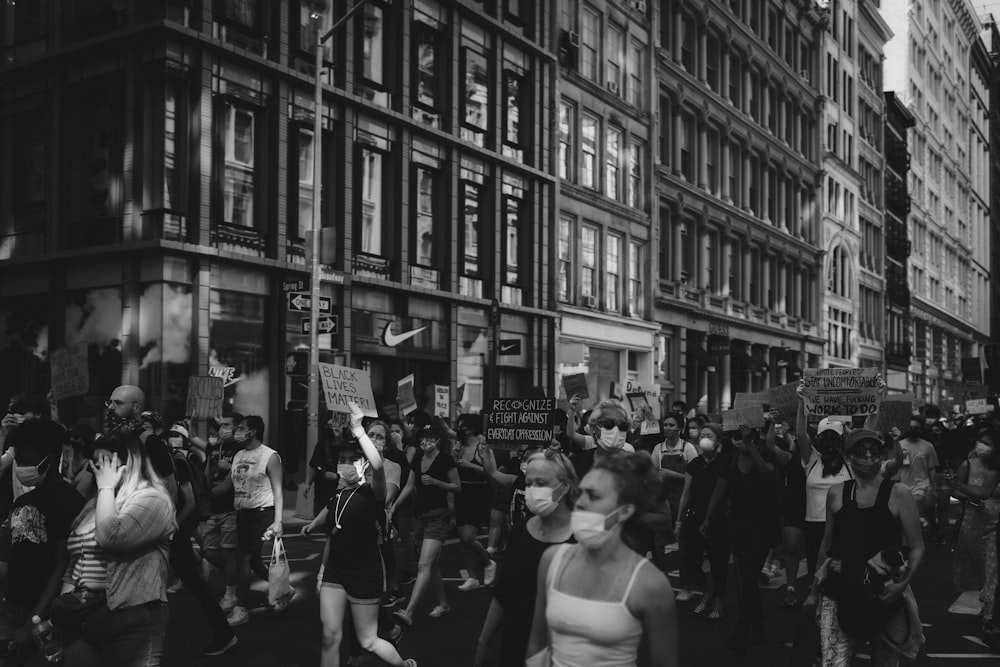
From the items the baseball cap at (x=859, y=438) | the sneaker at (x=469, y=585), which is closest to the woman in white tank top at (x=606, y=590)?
the baseball cap at (x=859, y=438)

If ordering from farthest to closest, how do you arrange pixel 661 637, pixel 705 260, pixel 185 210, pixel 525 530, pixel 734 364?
pixel 734 364 < pixel 705 260 < pixel 185 210 < pixel 525 530 < pixel 661 637

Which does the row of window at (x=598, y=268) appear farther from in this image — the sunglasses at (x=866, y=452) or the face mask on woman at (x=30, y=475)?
the face mask on woman at (x=30, y=475)

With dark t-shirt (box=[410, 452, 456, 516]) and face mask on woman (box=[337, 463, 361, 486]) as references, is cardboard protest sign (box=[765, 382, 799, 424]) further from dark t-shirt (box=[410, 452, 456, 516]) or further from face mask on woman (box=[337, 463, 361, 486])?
face mask on woman (box=[337, 463, 361, 486])

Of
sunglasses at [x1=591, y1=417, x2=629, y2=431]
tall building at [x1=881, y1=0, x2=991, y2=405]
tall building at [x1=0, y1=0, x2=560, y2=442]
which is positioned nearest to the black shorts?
sunglasses at [x1=591, y1=417, x2=629, y2=431]

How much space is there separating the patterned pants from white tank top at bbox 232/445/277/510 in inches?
229

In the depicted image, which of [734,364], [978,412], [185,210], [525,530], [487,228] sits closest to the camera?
[525,530]

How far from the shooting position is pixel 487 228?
3172 centimetres

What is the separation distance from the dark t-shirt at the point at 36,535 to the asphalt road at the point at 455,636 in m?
2.63

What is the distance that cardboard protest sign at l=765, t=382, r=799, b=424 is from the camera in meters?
12.4

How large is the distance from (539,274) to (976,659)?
24.7 metres

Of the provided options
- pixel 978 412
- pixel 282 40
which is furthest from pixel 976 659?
pixel 978 412

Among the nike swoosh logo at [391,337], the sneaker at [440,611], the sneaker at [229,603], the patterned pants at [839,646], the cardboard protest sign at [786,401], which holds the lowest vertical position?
the sneaker at [440,611]

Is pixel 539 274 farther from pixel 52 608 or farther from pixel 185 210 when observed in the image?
pixel 52 608

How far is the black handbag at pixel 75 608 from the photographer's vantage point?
19.0 feet
